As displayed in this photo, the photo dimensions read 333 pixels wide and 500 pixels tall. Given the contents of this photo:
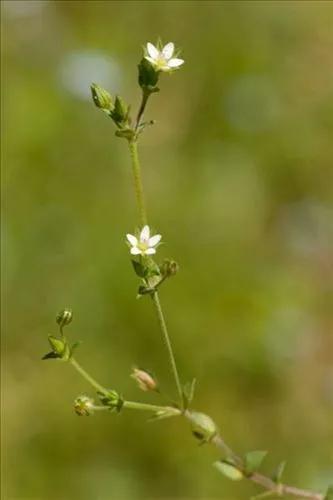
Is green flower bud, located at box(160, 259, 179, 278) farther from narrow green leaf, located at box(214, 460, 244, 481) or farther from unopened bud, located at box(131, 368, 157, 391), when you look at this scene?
narrow green leaf, located at box(214, 460, 244, 481)

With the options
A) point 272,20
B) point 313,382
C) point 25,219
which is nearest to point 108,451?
point 313,382

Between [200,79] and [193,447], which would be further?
[200,79]

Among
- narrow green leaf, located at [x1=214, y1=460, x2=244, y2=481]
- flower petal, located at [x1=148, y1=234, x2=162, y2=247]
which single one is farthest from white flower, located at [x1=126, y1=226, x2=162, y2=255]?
narrow green leaf, located at [x1=214, y1=460, x2=244, y2=481]

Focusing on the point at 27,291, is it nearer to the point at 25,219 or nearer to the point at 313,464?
the point at 25,219

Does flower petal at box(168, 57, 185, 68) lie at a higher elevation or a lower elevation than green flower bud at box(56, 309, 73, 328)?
higher

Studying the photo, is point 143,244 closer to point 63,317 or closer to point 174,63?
point 63,317

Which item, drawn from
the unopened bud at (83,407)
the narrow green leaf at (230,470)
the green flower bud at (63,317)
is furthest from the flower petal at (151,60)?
the narrow green leaf at (230,470)

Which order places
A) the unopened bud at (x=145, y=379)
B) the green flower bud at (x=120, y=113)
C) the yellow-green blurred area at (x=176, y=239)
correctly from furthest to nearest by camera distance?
the yellow-green blurred area at (x=176, y=239), the unopened bud at (x=145, y=379), the green flower bud at (x=120, y=113)

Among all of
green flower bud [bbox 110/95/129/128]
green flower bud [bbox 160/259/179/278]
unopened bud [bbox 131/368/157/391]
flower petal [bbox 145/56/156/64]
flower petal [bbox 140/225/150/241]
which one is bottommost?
unopened bud [bbox 131/368/157/391]

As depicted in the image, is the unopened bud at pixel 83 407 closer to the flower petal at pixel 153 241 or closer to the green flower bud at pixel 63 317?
the green flower bud at pixel 63 317
